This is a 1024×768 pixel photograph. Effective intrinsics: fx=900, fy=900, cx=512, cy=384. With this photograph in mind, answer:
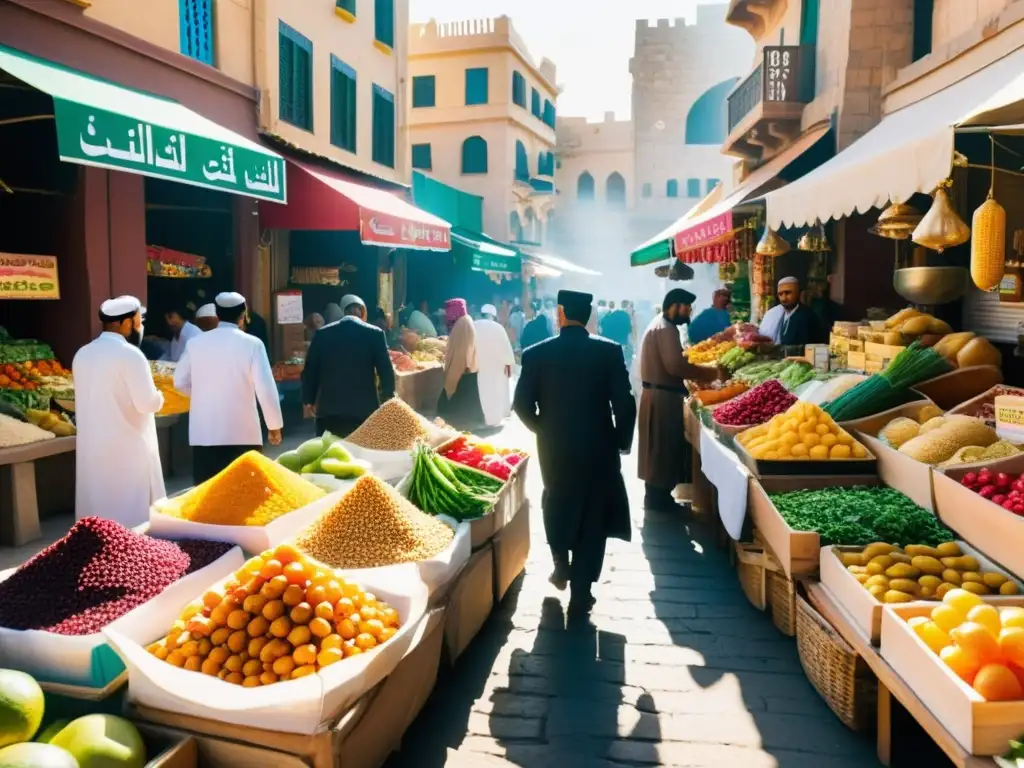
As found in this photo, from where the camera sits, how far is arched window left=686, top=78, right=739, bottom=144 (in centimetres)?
4256

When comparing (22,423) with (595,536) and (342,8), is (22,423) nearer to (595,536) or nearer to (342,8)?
(595,536)

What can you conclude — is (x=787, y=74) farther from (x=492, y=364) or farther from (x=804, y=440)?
(x=804, y=440)

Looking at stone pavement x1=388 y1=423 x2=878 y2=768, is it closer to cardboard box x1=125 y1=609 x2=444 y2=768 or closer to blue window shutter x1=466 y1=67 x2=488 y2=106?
cardboard box x1=125 y1=609 x2=444 y2=768

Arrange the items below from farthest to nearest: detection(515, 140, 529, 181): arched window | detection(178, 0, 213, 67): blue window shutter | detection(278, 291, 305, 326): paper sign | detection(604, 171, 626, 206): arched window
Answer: detection(604, 171, 626, 206): arched window → detection(515, 140, 529, 181): arched window → detection(278, 291, 305, 326): paper sign → detection(178, 0, 213, 67): blue window shutter

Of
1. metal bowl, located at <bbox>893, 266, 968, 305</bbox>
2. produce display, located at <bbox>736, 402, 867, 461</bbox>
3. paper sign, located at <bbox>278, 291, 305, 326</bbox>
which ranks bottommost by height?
produce display, located at <bbox>736, 402, 867, 461</bbox>

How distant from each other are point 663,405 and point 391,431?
286cm

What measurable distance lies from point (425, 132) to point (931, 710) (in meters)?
32.0

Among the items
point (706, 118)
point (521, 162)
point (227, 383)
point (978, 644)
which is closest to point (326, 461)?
point (227, 383)

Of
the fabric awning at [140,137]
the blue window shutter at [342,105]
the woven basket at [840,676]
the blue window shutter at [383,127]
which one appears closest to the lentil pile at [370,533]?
the woven basket at [840,676]

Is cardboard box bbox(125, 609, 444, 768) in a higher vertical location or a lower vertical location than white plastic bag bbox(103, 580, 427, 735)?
lower

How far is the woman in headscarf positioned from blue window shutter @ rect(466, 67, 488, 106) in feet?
66.4

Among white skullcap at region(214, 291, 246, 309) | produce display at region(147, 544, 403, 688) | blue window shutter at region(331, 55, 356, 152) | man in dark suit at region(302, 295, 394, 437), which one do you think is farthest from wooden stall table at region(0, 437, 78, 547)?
blue window shutter at region(331, 55, 356, 152)

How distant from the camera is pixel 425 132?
32.9 metres

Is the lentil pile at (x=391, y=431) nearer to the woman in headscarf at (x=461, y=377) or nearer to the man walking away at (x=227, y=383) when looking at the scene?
the man walking away at (x=227, y=383)
